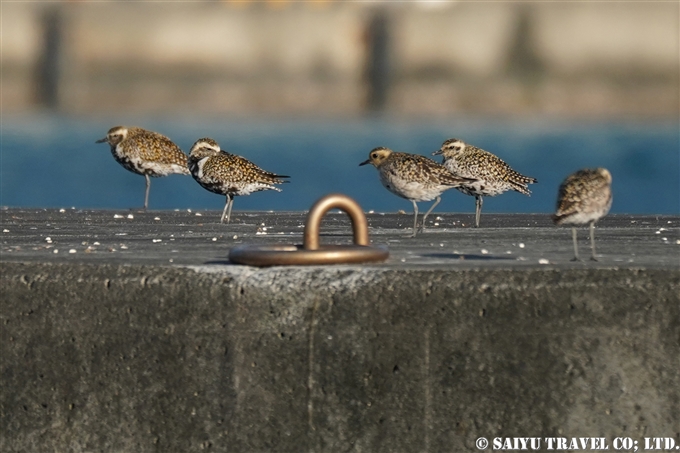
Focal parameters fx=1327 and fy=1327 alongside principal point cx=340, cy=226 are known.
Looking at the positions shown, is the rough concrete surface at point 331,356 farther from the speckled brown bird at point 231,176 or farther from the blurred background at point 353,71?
the blurred background at point 353,71

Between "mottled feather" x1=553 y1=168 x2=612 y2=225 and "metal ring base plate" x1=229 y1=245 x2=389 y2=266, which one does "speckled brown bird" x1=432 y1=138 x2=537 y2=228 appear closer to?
"mottled feather" x1=553 y1=168 x2=612 y2=225

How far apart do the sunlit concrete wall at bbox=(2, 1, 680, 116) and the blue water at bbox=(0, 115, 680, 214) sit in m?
2.69

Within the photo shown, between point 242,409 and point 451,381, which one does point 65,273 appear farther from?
point 451,381

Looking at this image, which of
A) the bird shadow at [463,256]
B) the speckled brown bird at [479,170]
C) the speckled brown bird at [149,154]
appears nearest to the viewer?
the bird shadow at [463,256]

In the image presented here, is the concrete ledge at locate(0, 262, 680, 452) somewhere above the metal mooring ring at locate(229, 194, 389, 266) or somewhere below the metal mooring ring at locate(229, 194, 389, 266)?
below

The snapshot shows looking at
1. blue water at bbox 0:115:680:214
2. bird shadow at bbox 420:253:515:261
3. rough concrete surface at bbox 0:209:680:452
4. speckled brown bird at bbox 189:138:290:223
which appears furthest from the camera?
blue water at bbox 0:115:680:214

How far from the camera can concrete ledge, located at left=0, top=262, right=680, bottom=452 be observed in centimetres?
693

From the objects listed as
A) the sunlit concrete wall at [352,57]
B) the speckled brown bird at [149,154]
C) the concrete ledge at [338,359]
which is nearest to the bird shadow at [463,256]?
the concrete ledge at [338,359]

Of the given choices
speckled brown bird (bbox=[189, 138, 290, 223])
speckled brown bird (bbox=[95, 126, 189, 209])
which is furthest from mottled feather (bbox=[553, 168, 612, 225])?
speckled brown bird (bbox=[95, 126, 189, 209])

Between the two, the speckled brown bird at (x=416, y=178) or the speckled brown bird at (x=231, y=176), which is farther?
the speckled brown bird at (x=231, y=176)

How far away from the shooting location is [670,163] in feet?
255

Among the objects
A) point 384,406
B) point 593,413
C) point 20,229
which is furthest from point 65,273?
point 20,229

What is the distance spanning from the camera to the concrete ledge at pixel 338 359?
22.7 ft

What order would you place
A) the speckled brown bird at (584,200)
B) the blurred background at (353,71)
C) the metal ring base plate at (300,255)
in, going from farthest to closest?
the blurred background at (353,71) → the speckled brown bird at (584,200) → the metal ring base plate at (300,255)
